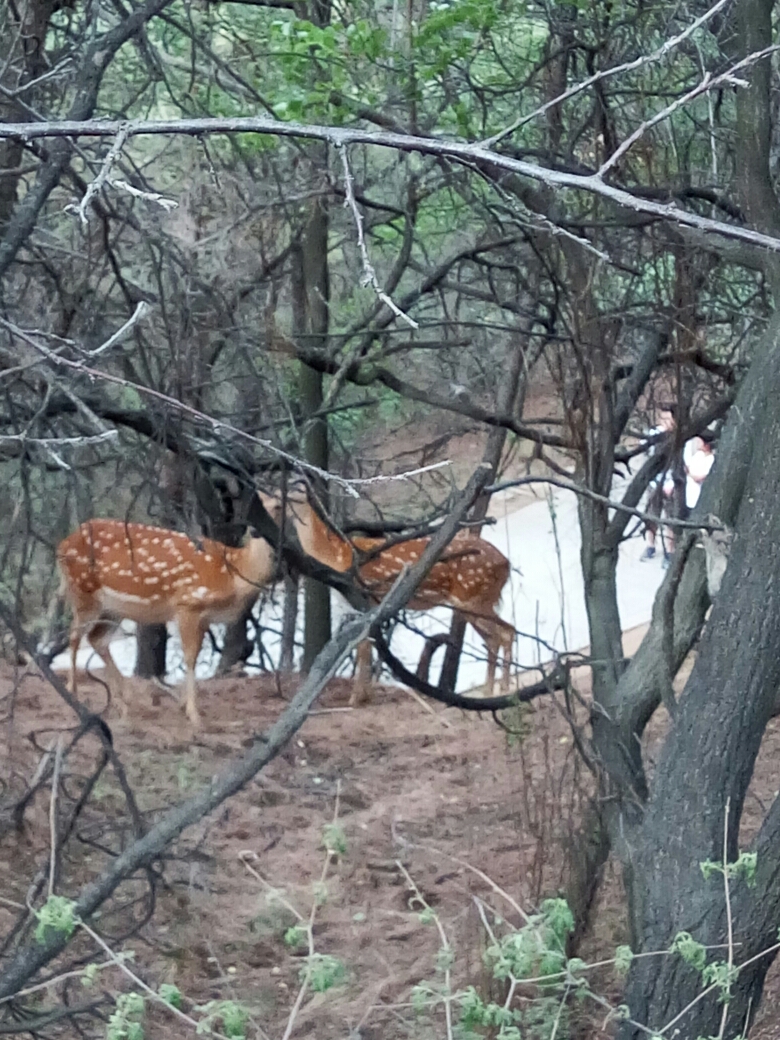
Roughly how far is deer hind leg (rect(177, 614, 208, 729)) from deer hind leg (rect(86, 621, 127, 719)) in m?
0.36

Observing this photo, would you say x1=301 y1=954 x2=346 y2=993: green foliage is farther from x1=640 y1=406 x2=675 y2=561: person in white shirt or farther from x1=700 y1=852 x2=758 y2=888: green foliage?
x1=640 y1=406 x2=675 y2=561: person in white shirt

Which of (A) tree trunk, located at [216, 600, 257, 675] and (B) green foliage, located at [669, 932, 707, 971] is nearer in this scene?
(B) green foliage, located at [669, 932, 707, 971]

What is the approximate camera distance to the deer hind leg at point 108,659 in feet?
24.3

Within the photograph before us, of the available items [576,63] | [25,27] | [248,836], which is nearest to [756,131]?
[576,63]

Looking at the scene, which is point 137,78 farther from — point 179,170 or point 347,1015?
point 347,1015

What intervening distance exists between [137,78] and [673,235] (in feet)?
10.5

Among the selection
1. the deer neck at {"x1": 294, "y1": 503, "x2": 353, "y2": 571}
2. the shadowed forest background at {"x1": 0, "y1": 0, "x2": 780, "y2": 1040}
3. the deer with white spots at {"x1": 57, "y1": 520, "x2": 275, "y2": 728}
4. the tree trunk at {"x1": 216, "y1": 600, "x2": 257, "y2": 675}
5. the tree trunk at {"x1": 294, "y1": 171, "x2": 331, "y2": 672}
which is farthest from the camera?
the tree trunk at {"x1": 216, "y1": 600, "x2": 257, "y2": 675}

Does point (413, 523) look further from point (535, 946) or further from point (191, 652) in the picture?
point (535, 946)

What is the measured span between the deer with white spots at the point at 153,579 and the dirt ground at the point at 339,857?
488 millimetres

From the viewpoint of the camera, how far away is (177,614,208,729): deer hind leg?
7398 millimetres

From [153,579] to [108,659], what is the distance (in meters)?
0.58

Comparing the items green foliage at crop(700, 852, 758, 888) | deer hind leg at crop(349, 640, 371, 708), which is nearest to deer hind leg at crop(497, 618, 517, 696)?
deer hind leg at crop(349, 640, 371, 708)

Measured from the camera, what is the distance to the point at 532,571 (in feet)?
51.7

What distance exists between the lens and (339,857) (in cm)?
534
